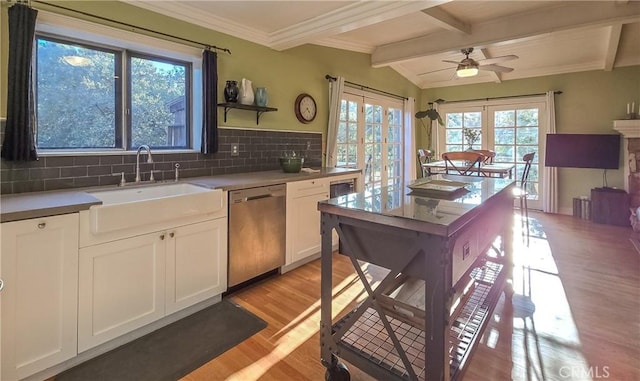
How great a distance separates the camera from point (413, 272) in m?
1.41

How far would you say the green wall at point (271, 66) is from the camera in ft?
8.09

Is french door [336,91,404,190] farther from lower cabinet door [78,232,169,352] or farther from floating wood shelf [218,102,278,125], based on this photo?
lower cabinet door [78,232,169,352]

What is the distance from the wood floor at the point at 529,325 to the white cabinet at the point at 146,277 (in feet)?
1.41

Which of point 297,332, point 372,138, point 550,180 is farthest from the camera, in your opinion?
point 550,180

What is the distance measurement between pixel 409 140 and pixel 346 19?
3460mm

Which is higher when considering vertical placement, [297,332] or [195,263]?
[195,263]

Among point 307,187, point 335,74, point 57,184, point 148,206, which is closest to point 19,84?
point 57,184

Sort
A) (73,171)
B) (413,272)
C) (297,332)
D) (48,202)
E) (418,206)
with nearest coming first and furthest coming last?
(413,272) < (418,206) < (48,202) < (297,332) < (73,171)

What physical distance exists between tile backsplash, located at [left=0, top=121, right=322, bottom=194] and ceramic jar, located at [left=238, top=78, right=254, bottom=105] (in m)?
0.30

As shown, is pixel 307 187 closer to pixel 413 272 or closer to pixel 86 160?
pixel 86 160

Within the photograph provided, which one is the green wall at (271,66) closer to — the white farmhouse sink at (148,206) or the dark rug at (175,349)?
the white farmhouse sink at (148,206)

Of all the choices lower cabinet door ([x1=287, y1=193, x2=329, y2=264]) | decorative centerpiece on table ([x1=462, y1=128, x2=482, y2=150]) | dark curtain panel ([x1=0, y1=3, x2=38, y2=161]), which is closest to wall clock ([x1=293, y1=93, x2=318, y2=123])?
lower cabinet door ([x1=287, y1=193, x2=329, y2=264])

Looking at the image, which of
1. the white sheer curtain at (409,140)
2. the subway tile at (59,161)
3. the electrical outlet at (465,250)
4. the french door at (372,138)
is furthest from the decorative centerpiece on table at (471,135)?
the subway tile at (59,161)

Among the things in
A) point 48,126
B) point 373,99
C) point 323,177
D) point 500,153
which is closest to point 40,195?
point 48,126
